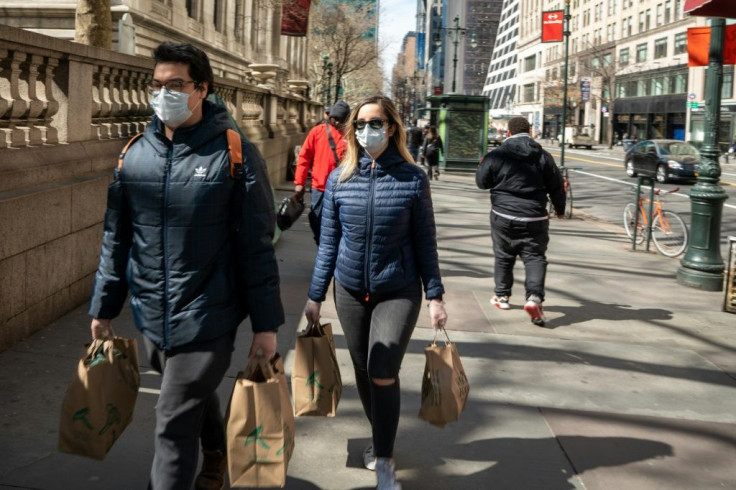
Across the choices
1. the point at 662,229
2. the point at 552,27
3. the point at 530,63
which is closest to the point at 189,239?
the point at 662,229

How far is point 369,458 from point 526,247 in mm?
4027

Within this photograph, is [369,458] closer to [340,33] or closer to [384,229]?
[384,229]

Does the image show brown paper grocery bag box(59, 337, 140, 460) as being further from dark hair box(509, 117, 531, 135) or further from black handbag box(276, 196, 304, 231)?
dark hair box(509, 117, 531, 135)

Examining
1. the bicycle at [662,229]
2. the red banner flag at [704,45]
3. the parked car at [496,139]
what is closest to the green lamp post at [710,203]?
the red banner flag at [704,45]

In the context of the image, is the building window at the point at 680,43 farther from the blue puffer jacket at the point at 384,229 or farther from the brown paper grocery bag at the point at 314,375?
the brown paper grocery bag at the point at 314,375

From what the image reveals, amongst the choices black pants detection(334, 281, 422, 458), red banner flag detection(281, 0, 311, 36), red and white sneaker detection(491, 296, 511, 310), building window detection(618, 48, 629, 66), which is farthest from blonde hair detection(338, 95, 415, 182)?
building window detection(618, 48, 629, 66)

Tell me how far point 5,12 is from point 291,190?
29.6ft

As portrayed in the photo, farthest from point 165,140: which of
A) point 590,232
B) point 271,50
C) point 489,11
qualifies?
point 489,11

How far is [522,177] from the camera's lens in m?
7.43

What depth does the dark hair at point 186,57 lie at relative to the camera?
9.71 ft

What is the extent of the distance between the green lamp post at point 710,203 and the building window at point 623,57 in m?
72.0

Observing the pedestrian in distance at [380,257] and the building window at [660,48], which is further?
the building window at [660,48]

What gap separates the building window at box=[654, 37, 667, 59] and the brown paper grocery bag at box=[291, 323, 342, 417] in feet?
244

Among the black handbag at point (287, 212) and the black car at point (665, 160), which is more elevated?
the black car at point (665, 160)
